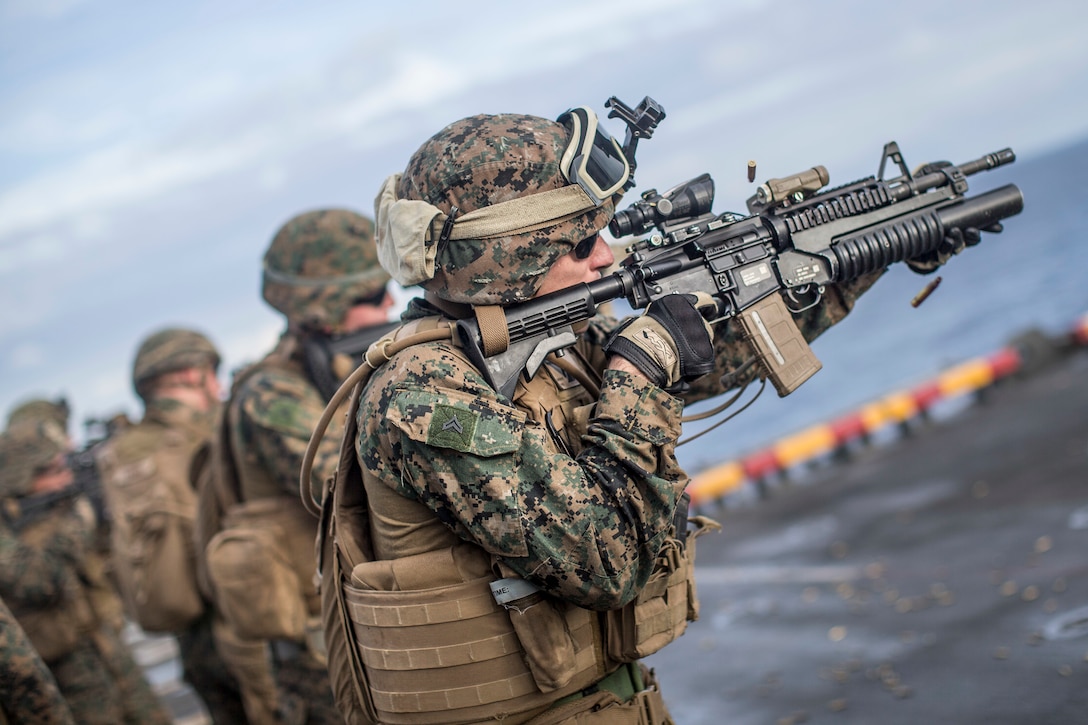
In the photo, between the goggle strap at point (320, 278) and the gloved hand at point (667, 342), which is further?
the goggle strap at point (320, 278)

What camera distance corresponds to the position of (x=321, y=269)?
464cm

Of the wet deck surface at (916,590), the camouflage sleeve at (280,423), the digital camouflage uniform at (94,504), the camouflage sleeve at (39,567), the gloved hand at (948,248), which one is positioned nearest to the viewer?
the gloved hand at (948,248)

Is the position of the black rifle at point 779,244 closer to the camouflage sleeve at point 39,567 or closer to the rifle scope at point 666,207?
the rifle scope at point 666,207

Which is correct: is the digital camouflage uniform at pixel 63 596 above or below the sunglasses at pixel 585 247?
below

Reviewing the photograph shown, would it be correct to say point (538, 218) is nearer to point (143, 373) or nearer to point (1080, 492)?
point (143, 373)

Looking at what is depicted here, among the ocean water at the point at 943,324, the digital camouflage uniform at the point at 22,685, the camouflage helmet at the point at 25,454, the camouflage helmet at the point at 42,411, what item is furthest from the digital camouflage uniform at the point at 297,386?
the ocean water at the point at 943,324

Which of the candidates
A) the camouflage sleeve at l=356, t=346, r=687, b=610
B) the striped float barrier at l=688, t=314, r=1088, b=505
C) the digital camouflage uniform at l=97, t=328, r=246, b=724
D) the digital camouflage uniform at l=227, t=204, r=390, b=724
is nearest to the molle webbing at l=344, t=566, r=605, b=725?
the camouflage sleeve at l=356, t=346, r=687, b=610

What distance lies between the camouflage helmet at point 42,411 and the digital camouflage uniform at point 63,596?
0.87 m

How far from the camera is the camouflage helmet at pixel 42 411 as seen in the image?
8.22 meters

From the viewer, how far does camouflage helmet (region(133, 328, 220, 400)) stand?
614 cm

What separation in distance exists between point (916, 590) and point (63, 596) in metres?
5.89

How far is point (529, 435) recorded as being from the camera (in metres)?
2.50

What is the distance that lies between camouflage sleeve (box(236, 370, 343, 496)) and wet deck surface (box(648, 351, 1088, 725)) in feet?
11.3

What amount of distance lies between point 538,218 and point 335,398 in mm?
794
